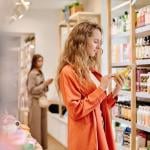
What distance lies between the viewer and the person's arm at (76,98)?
152 cm

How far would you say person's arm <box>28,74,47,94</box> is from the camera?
17.3 feet

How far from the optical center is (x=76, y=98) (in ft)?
5.08

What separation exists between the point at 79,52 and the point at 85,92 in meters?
0.21

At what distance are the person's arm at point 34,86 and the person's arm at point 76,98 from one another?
369cm

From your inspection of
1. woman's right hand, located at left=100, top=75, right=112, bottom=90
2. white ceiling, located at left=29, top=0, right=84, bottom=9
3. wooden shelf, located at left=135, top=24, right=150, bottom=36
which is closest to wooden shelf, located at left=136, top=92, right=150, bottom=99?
wooden shelf, located at left=135, top=24, right=150, bottom=36

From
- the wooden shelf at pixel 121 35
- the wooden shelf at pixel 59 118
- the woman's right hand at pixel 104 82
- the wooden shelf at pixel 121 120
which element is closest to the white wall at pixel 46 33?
the wooden shelf at pixel 59 118

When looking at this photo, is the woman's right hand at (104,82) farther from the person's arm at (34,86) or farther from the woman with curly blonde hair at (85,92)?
the person's arm at (34,86)

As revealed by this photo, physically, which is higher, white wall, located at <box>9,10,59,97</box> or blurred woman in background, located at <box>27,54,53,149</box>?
white wall, located at <box>9,10,59,97</box>

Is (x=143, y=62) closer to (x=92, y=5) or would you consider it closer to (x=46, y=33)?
(x=92, y=5)

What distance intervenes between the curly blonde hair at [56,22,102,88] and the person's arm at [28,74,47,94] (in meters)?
3.61

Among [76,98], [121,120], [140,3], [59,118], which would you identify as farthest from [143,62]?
[59,118]

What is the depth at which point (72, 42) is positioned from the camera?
5.49 ft

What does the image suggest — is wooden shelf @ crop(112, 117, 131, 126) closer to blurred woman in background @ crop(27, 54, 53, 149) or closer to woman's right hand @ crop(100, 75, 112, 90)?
woman's right hand @ crop(100, 75, 112, 90)

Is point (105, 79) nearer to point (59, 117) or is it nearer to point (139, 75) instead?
point (139, 75)
